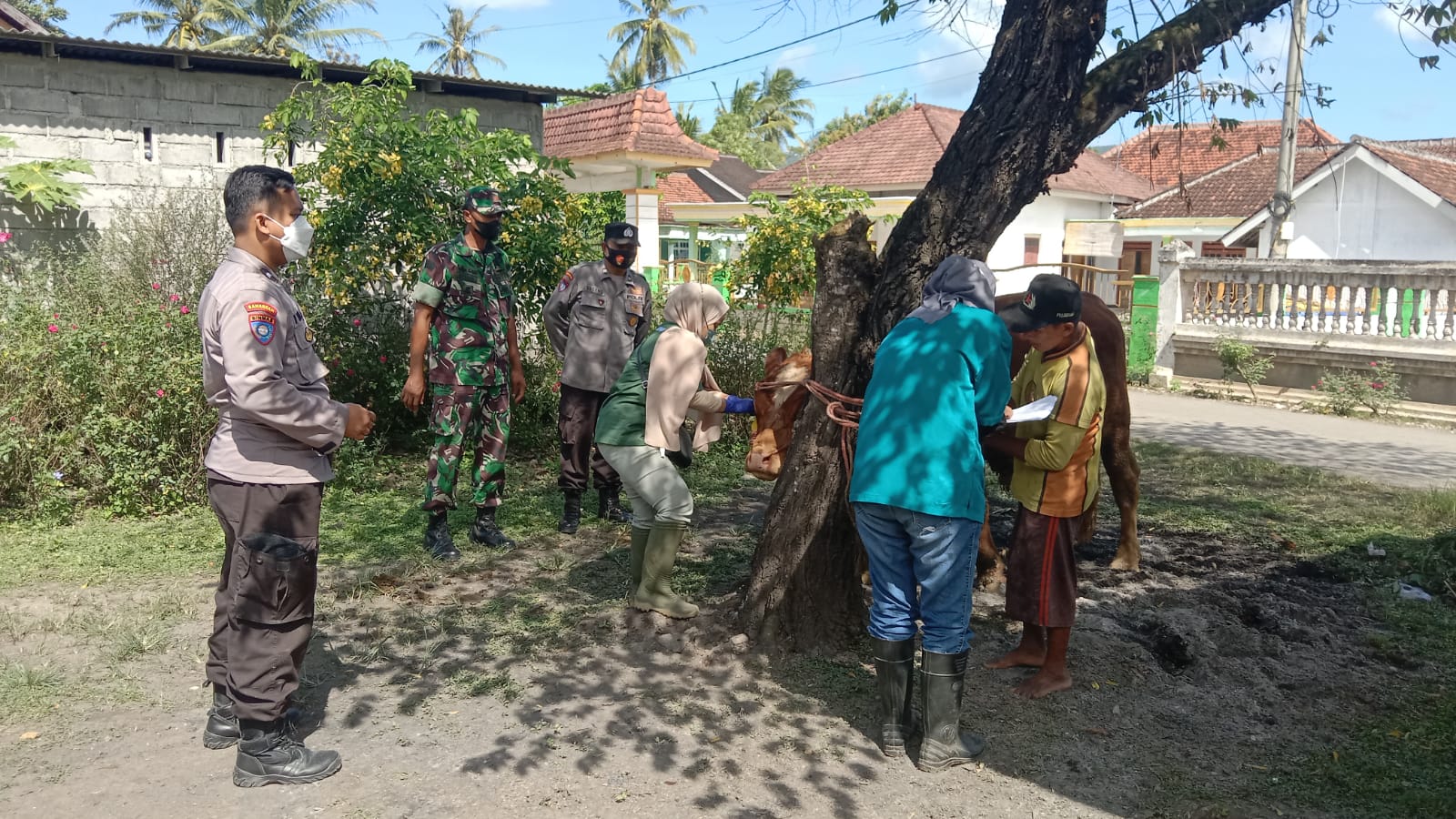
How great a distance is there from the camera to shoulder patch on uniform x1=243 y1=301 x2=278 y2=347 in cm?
327

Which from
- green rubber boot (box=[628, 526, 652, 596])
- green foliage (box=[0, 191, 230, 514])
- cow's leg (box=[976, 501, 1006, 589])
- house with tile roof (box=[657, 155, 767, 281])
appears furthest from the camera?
house with tile roof (box=[657, 155, 767, 281])

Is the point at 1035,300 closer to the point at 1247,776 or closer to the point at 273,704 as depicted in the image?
the point at 1247,776

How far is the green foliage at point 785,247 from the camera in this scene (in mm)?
9383

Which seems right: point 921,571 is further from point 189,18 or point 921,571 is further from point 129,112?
point 189,18

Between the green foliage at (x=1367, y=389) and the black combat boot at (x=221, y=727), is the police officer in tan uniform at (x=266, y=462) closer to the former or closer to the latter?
the black combat boot at (x=221, y=727)

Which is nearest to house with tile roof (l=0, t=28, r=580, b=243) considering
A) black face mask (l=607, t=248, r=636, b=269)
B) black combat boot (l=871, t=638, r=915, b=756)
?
black face mask (l=607, t=248, r=636, b=269)

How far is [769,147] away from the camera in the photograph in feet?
171

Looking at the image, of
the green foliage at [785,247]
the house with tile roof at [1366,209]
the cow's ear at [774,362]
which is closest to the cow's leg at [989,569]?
the cow's ear at [774,362]

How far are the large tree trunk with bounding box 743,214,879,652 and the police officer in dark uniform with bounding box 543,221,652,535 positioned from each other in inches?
82.8

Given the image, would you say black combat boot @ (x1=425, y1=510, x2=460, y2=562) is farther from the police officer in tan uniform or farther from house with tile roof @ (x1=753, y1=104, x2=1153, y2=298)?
house with tile roof @ (x1=753, y1=104, x2=1153, y2=298)

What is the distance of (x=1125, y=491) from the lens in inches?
225

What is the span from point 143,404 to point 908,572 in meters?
5.01

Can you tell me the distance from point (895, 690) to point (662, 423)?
1.51 m

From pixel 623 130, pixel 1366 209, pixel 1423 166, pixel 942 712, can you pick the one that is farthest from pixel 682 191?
pixel 942 712
